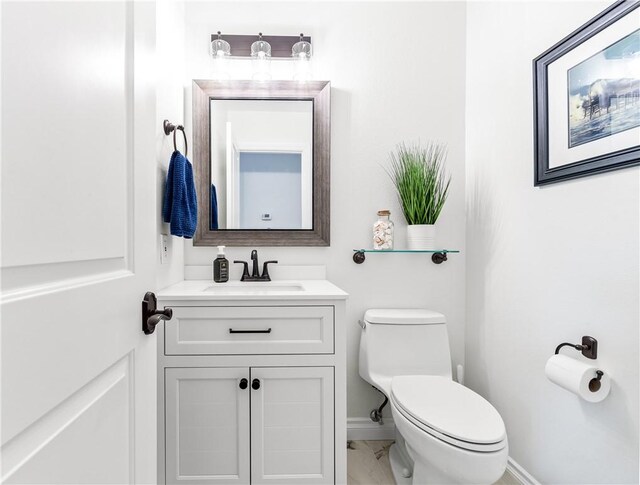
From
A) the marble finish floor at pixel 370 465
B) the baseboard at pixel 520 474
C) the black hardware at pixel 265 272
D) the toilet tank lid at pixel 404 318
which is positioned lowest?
the marble finish floor at pixel 370 465

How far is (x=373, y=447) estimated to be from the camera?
1852 millimetres

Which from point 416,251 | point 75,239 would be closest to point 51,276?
point 75,239

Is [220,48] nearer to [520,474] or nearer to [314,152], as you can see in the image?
[314,152]

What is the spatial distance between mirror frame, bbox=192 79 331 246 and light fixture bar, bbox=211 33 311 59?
0.17m

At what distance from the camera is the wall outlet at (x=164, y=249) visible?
1557 mm

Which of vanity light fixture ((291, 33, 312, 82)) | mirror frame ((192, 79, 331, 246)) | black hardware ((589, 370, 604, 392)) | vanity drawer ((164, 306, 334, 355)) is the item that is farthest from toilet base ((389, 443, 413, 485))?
vanity light fixture ((291, 33, 312, 82))

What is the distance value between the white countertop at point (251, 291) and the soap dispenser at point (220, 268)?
30 mm

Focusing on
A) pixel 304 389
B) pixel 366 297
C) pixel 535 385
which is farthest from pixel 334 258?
pixel 535 385

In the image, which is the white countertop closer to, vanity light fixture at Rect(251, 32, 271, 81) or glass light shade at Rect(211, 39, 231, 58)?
Result: vanity light fixture at Rect(251, 32, 271, 81)

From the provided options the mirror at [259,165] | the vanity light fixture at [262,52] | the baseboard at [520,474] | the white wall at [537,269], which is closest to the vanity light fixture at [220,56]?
the vanity light fixture at [262,52]

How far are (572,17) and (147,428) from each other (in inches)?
72.5

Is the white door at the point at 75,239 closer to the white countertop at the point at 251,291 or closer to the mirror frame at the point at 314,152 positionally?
the white countertop at the point at 251,291

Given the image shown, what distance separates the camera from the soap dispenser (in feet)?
5.93

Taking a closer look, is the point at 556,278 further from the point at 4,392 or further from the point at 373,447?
the point at 4,392
